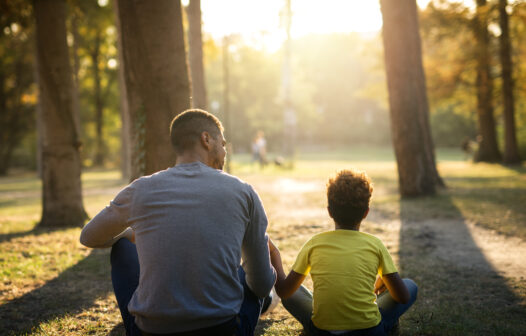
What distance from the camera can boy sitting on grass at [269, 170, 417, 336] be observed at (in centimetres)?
270

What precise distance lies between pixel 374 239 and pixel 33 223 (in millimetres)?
8378

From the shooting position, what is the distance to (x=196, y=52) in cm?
1314

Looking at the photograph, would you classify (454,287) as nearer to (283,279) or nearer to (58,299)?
(283,279)

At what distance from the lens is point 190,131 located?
249 centimetres

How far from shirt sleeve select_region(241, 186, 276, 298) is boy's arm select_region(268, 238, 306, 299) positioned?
0.35 meters

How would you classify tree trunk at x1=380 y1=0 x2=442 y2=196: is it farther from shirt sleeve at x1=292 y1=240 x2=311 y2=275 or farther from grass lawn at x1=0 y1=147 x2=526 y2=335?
shirt sleeve at x1=292 y1=240 x2=311 y2=275

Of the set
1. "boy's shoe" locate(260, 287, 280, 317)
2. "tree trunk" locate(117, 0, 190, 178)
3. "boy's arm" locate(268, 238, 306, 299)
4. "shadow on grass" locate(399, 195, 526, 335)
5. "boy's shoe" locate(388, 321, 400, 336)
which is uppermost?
"tree trunk" locate(117, 0, 190, 178)

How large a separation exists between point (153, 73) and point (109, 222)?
2.61 metres

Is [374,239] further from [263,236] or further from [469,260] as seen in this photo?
[469,260]

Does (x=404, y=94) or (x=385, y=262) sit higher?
(x=404, y=94)

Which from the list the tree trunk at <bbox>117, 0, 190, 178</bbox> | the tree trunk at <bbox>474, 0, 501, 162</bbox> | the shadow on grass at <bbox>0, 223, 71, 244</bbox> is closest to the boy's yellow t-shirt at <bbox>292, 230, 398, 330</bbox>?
the tree trunk at <bbox>117, 0, 190, 178</bbox>

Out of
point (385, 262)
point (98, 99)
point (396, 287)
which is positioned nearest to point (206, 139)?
point (385, 262)

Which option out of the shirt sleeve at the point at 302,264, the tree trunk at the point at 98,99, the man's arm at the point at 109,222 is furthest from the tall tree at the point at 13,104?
the shirt sleeve at the point at 302,264

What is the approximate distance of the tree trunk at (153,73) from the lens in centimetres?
467
